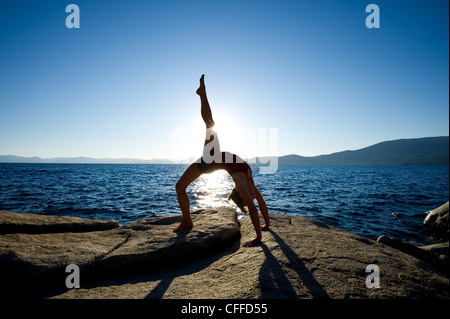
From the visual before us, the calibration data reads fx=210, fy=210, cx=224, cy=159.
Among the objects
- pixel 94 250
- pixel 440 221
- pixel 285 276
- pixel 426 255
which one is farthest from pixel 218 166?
pixel 440 221

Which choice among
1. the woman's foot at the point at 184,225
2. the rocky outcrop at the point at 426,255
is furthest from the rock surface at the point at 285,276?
the rocky outcrop at the point at 426,255

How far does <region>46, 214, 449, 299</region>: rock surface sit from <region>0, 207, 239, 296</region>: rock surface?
230 millimetres

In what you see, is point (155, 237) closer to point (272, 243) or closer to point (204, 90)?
point (272, 243)

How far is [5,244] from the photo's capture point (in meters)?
3.64

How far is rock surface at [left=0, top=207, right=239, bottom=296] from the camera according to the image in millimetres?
3006

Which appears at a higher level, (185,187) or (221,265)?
(185,187)

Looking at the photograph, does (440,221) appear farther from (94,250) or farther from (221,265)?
(94,250)

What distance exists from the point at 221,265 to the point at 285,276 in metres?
1.09

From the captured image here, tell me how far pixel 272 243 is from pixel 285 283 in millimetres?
1294

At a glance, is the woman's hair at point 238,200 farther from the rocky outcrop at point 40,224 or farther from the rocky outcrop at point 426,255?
the rocky outcrop at point 426,255

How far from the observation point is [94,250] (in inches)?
146

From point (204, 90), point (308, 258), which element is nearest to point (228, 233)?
point (308, 258)

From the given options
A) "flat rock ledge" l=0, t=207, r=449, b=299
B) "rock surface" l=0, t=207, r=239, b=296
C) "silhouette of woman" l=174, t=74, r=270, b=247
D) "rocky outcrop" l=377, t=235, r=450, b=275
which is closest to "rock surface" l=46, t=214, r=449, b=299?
"flat rock ledge" l=0, t=207, r=449, b=299

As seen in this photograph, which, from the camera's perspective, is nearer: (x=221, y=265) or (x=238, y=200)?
(x=221, y=265)
